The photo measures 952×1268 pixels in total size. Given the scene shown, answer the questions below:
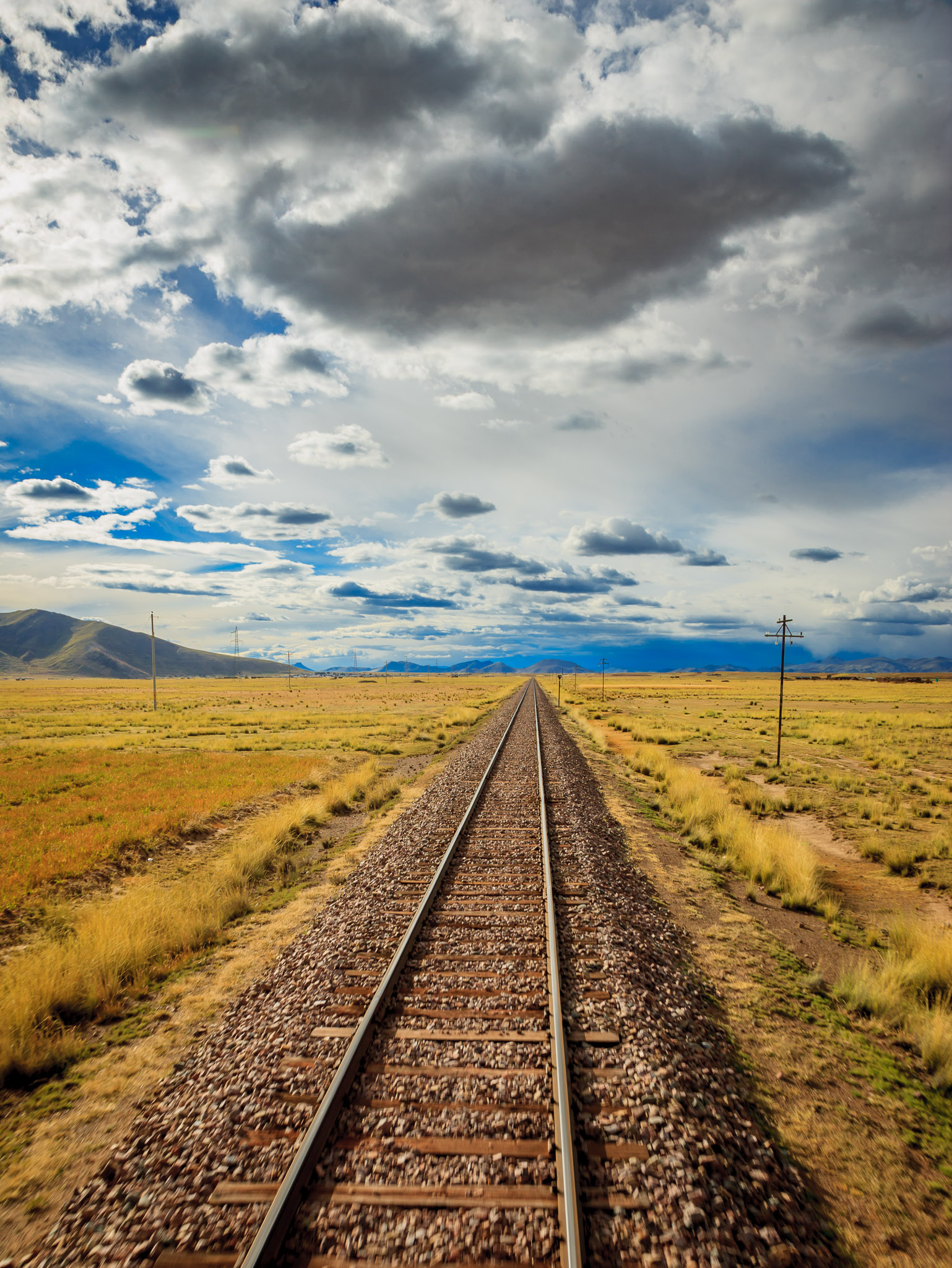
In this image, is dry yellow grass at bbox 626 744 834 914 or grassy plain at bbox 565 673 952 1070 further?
dry yellow grass at bbox 626 744 834 914

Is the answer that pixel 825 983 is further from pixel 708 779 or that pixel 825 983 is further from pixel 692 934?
pixel 708 779

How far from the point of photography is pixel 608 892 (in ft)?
29.2

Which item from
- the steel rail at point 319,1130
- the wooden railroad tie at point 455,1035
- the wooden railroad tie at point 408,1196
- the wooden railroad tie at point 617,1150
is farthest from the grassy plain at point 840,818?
the steel rail at point 319,1130

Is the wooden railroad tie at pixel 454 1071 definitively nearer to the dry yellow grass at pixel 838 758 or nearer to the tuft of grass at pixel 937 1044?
the tuft of grass at pixel 937 1044

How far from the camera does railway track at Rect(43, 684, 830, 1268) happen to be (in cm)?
341

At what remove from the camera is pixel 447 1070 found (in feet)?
15.8

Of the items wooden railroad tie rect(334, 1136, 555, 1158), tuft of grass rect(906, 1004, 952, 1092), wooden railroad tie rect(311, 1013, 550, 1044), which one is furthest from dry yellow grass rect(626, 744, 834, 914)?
wooden railroad tie rect(334, 1136, 555, 1158)

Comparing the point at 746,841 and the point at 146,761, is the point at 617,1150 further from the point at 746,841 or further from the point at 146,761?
the point at 146,761

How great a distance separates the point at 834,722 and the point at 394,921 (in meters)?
41.7

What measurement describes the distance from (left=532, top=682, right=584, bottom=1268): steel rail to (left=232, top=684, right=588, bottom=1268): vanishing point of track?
1 cm

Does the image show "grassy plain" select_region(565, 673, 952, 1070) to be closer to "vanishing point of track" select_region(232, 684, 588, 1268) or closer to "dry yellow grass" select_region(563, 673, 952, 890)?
"dry yellow grass" select_region(563, 673, 952, 890)

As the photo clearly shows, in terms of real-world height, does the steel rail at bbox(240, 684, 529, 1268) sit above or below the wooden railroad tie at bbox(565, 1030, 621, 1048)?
above

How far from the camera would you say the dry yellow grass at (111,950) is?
5.73m

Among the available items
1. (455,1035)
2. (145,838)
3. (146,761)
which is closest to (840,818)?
(455,1035)
